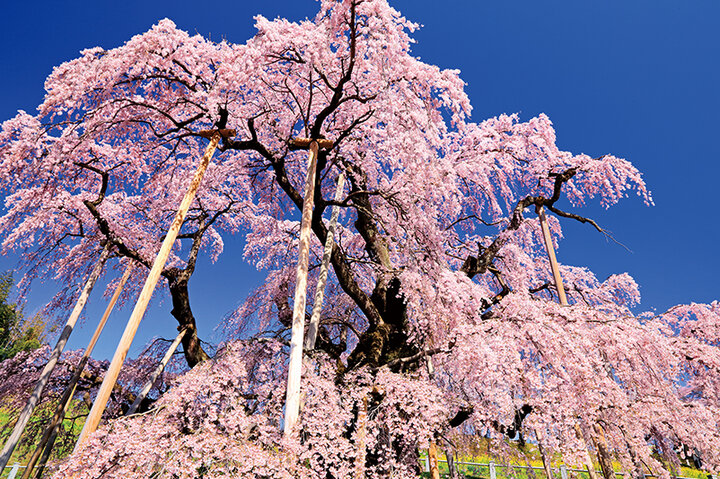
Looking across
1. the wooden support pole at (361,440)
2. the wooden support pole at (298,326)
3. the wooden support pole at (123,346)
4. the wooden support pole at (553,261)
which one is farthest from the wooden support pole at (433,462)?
the wooden support pole at (123,346)

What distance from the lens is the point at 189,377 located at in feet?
19.8

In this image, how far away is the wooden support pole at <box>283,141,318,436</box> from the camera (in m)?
4.86

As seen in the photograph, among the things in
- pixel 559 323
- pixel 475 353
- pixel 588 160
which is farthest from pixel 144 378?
pixel 588 160

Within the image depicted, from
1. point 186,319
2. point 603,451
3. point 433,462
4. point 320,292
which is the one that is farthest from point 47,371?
point 603,451

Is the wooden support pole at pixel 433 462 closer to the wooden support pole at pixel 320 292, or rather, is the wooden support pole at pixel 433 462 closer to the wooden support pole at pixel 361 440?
the wooden support pole at pixel 361 440

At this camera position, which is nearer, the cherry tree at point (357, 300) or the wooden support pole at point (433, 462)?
the cherry tree at point (357, 300)

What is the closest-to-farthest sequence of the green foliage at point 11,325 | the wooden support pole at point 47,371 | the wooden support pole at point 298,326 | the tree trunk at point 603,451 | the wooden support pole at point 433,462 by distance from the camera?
the wooden support pole at point 298,326 → the tree trunk at point 603,451 → the wooden support pole at point 47,371 → the wooden support pole at point 433,462 → the green foliage at point 11,325

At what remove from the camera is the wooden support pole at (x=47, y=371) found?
274 inches

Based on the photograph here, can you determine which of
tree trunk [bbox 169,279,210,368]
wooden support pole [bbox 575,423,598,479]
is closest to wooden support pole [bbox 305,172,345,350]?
tree trunk [bbox 169,279,210,368]

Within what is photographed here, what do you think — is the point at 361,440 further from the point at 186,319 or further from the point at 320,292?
the point at 186,319

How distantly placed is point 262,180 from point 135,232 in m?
3.90

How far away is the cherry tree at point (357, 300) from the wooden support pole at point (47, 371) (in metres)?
1.27

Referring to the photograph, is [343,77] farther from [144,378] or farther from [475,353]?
[144,378]

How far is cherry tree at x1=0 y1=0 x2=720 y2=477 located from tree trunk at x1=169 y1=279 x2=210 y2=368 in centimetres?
5
